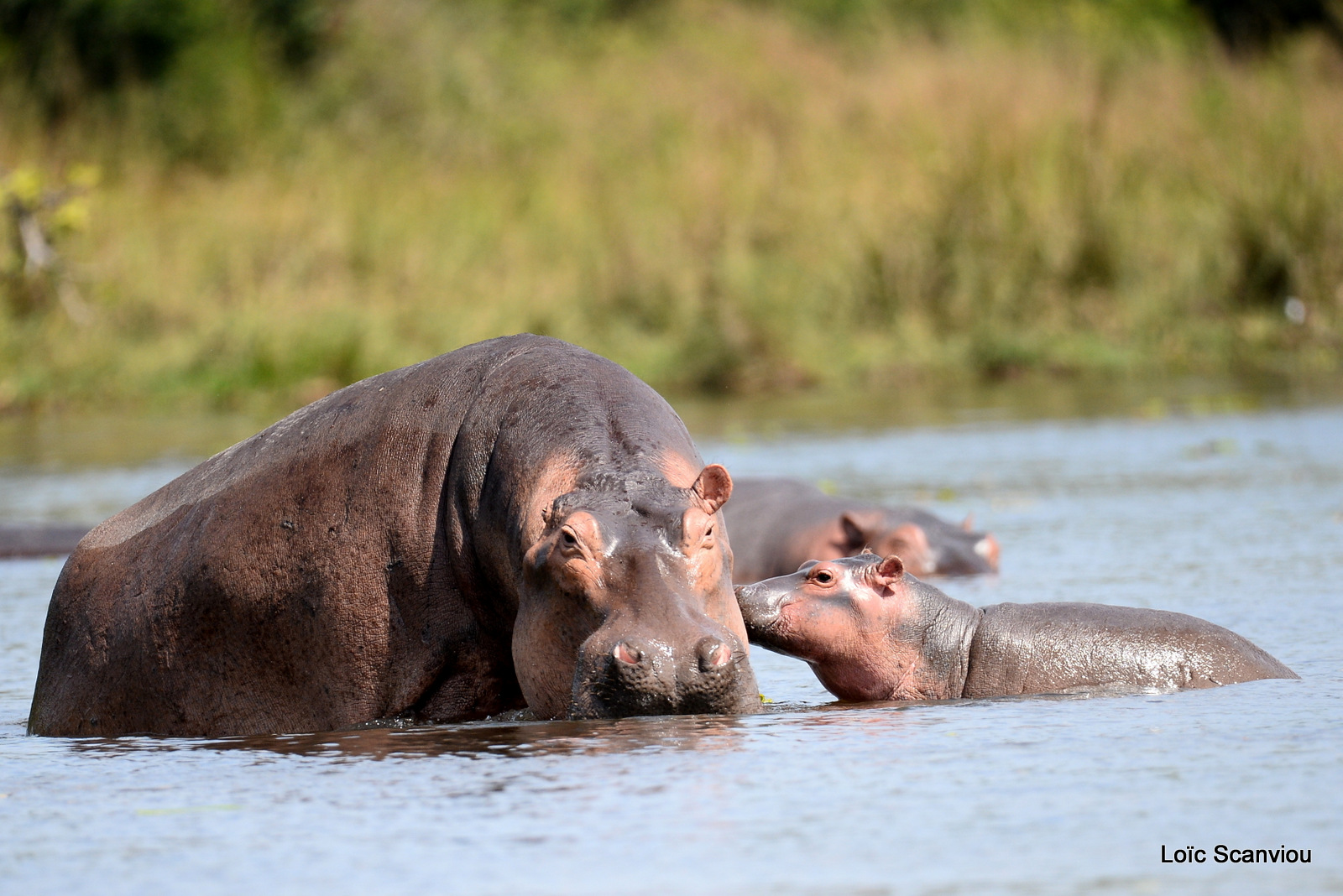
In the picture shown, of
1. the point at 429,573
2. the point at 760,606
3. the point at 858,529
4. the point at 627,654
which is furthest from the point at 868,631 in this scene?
the point at 858,529

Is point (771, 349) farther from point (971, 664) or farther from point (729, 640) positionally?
point (729, 640)

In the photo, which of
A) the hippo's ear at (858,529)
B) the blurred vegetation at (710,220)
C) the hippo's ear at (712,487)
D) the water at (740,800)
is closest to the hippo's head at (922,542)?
the hippo's ear at (858,529)

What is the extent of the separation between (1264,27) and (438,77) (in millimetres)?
11730

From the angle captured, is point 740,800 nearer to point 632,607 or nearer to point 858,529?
point 632,607

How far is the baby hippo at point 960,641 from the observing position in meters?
5.07

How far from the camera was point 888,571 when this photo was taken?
5.36m

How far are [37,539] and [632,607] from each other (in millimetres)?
5179

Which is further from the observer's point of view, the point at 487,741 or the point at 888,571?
the point at 888,571

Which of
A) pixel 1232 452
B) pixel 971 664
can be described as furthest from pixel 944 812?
pixel 1232 452

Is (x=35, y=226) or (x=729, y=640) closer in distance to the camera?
(x=729, y=640)

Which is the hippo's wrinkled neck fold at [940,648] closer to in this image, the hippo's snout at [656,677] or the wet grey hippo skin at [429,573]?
the wet grey hippo skin at [429,573]

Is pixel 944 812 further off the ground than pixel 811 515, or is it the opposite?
pixel 811 515

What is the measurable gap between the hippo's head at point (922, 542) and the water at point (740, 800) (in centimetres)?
183

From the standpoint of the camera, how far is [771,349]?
1752 centimetres
